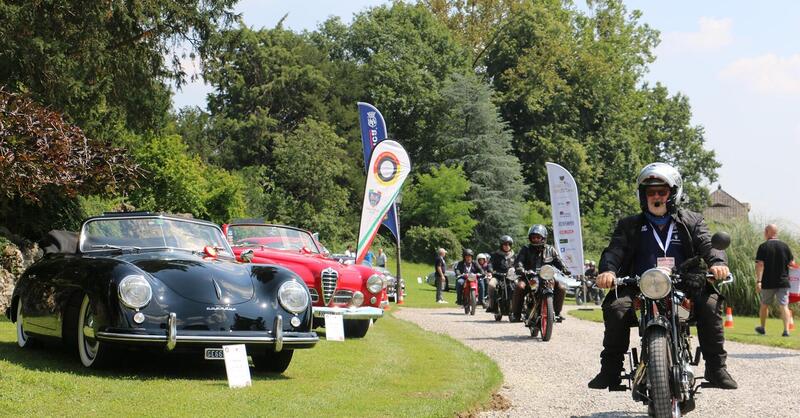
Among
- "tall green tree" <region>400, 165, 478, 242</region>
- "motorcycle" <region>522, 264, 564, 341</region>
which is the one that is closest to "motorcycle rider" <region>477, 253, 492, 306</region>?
"motorcycle" <region>522, 264, 564, 341</region>

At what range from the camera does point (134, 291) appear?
342 inches

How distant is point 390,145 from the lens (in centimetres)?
1830

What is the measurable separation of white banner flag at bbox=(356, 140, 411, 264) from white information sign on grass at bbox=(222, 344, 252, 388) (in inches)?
349

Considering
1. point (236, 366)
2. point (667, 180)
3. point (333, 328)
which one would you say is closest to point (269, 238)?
point (333, 328)

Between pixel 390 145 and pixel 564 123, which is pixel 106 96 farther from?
pixel 564 123

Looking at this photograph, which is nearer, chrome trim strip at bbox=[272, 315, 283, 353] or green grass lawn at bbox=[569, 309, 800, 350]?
chrome trim strip at bbox=[272, 315, 283, 353]

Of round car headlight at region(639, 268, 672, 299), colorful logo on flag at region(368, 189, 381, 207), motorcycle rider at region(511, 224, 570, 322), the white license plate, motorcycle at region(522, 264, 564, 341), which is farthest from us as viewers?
colorful logo on flag at region(368, 189, 381, 207)

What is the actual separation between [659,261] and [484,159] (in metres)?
57.6

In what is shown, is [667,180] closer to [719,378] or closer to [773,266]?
[719,378]

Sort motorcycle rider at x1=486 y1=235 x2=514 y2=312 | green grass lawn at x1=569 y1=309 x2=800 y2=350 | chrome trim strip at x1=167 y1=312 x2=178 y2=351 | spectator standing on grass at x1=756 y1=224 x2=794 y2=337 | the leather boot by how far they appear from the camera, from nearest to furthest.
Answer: the leather boot → chrome trim strip at x1=167 y1=312 x2=178 y2=351 → green grass lawn at x1=569 y1=309 x2=800 y2=350 → spectator standing on grass at x1=756 y1=224 x2=794 y2=337 → motorcycle rider at x1=486 y1=235 x2=514 y2=312

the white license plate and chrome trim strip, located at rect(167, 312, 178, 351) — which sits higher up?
chrome trim strip, located at rect(167, 312, 178, 351)

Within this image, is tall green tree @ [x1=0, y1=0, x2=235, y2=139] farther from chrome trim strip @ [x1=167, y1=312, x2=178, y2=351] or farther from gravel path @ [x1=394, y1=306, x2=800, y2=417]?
chrome trim strip @ [x1=167, y1=312, x2=178, y2=351]

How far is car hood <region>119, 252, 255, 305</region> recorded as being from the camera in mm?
8961

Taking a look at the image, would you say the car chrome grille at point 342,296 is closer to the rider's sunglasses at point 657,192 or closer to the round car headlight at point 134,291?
the round car headlight at point 134,291
